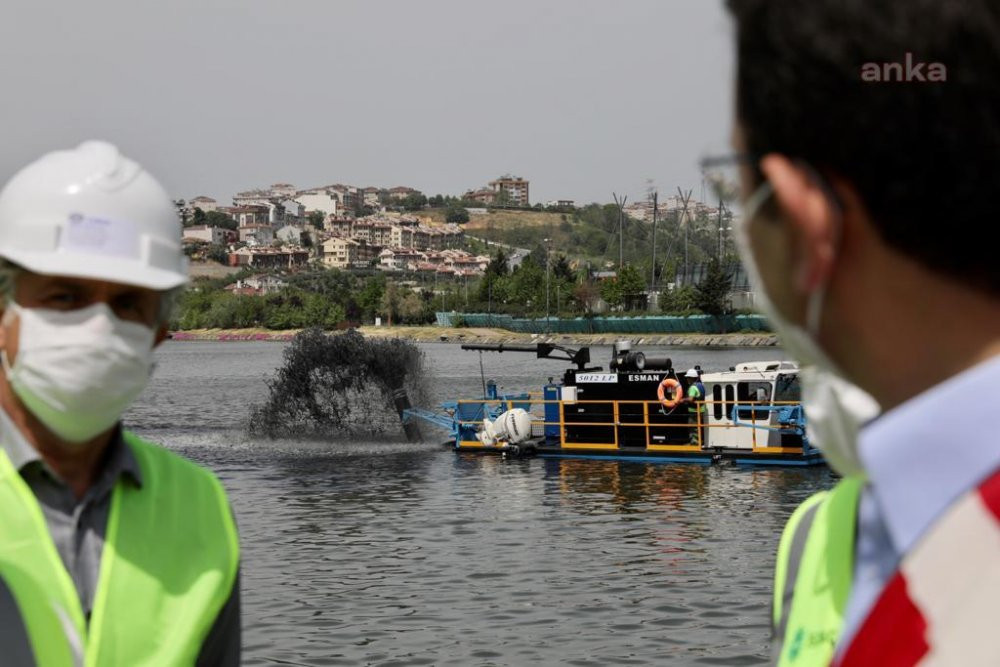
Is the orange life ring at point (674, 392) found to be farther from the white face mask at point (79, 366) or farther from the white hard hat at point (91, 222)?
the white face mask at point (79, 366)

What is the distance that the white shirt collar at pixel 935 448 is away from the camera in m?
1.07

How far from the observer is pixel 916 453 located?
1098 millimetres

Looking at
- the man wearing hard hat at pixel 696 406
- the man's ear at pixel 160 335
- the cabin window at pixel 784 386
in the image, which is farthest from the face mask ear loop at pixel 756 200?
the cabin window at pixel 784 386

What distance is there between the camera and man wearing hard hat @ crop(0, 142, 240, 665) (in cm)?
228

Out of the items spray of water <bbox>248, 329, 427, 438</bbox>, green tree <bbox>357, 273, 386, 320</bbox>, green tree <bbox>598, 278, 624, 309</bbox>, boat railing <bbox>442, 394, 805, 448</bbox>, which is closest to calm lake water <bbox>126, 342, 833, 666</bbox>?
boat railing <bbox>442, 394, 805, 448</bbox>

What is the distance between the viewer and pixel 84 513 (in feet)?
7.93

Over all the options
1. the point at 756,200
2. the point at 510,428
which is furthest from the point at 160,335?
the point at 510,428

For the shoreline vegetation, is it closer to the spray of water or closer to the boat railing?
the spray of water

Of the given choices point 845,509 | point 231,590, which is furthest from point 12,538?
point 845,509

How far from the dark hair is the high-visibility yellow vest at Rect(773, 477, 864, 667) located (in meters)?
0.48

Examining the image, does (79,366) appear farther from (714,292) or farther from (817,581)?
(714,292)

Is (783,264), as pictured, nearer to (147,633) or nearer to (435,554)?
(147,633)

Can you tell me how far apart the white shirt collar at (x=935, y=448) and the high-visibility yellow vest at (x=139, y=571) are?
1.53m

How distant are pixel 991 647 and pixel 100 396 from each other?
1.65m
